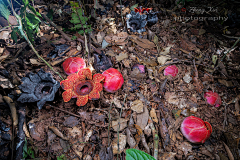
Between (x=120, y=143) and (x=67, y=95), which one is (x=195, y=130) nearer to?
(x=120, y=143)

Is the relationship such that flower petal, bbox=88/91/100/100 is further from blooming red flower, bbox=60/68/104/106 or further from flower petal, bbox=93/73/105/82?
flower petal, bbox=93/73/105/82

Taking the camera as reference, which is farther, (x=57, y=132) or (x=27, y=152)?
(x=57, y=132)

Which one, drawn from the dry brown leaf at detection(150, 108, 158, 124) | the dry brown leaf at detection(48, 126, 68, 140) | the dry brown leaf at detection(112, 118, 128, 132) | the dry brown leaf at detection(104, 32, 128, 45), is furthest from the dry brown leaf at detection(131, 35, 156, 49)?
Result: the dry brown leaf at detection(48, 126, 68, 140)

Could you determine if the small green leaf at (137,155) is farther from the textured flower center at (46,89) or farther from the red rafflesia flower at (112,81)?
the textured flower center at (46,89)

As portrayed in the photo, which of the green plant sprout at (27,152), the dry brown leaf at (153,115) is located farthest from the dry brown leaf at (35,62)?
the dry brown leaf at (153,115)

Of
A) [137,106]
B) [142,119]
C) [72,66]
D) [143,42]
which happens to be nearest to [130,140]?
[142,119]

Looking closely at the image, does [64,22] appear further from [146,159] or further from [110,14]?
[146,159]
